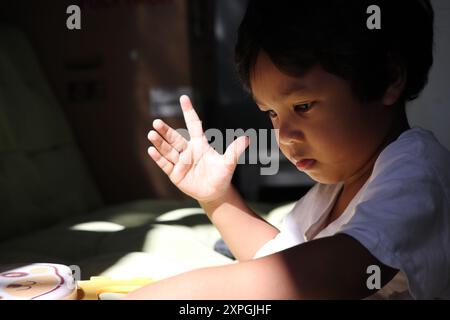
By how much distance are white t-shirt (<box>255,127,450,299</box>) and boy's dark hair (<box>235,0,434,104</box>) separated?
101mm

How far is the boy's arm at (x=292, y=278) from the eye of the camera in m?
0.65

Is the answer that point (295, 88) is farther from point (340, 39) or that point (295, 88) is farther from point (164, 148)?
point (164, 148)

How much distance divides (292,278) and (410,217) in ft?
0.49

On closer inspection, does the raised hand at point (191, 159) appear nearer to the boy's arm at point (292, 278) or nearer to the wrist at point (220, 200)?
the wrist at point (220, 200)

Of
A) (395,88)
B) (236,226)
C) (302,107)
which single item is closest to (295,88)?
(302,107)

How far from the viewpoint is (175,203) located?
1.69 m

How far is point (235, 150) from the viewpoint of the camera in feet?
3.18

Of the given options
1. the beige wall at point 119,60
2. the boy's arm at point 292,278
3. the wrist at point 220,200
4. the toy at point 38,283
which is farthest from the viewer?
the beige wall at point 119,60

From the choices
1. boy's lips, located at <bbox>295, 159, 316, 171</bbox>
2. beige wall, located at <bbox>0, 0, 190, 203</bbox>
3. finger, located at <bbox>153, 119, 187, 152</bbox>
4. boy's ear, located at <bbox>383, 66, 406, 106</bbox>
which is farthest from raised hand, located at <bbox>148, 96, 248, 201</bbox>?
Answer: beige wall, located at <bbox>0, 0, 190, 203</bbox>

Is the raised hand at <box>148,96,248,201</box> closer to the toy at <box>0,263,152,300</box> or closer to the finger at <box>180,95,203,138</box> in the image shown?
the finger at <box>180,95,203,138</box>

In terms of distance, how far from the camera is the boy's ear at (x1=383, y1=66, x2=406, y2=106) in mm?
844

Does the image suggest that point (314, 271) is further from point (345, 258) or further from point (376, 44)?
point (376, 44)

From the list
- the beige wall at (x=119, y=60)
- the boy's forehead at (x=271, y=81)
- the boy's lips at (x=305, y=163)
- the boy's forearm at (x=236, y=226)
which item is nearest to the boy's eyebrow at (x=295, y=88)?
the boy's forehead at (x=271, y=81)

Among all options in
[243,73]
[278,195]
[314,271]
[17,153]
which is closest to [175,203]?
[17,153]
